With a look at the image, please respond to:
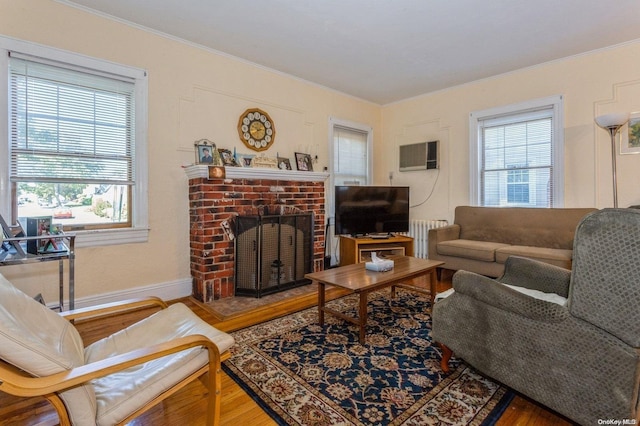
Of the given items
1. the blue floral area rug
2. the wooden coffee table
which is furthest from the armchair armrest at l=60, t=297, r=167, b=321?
the wooden coffee table

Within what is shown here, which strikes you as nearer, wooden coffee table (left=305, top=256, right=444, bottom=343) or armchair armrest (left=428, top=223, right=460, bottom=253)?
wooden coffee table (left=305, top=256, right=444, bottom=343)

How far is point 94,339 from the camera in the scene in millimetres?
2350

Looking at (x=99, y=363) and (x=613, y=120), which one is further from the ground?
(x=613, y=120)

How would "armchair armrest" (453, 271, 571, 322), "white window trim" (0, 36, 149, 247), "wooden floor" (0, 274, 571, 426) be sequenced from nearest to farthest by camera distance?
"armchair armrest" (453, 271, 571, 322) → "wooden floor" (0, 274, 571, 426) → "white window trim" (0, 36, 149, 247)

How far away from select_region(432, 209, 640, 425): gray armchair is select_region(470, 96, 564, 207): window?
306 cm

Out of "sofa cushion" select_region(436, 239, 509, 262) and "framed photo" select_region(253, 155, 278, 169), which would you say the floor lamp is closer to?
"sofa cushion" select_region(436, 239, 509, 262)

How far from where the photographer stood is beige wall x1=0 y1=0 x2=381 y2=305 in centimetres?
258

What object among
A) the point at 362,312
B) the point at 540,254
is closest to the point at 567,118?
the point at 540,254

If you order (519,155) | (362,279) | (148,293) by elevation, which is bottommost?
(148,293)

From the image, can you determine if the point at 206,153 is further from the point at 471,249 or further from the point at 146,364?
the point at 471,249

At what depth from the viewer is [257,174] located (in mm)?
3521

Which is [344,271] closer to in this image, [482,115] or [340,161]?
[340,161]

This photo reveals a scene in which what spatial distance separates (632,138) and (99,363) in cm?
483

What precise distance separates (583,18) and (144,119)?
422 cm
